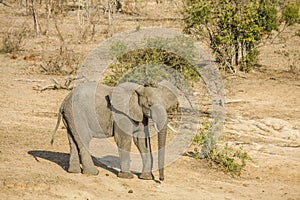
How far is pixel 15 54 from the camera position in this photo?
19.5m

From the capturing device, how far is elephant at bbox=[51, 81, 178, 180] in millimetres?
8086

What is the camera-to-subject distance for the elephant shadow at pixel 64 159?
879 cm

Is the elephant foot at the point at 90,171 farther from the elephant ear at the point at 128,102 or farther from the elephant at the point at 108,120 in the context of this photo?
the elephant ear at the point at 128,102

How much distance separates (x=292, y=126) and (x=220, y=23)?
172 inches

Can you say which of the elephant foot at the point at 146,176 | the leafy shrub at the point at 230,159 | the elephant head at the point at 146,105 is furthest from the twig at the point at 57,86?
the elephant foot at the point at 146,176

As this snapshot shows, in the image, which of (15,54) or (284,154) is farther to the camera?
(15,54)

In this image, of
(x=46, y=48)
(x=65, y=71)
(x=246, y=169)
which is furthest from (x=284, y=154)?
(x=46, y=48)

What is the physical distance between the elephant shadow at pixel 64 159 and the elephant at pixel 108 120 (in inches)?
16.8

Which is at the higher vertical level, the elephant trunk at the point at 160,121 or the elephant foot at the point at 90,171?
the elephant trunk at the point at 160,121

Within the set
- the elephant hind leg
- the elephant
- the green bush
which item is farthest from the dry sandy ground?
the green bush

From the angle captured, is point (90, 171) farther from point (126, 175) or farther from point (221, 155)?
point (221, 155)

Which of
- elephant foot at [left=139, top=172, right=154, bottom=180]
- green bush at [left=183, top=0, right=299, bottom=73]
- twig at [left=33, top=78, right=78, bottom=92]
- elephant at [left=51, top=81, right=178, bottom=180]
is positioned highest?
green bush at [left=183, top=0, right=299, bottom=73]

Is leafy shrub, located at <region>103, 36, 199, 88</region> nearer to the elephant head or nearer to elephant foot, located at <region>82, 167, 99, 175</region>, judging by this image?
the elephant head

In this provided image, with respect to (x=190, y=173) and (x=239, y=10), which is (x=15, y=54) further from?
(x=190, y=173)
